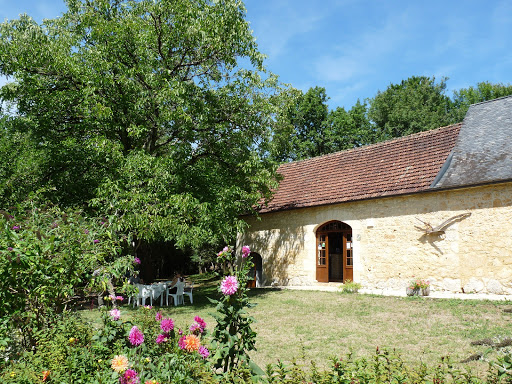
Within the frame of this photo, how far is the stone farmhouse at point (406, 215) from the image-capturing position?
10.7 meters

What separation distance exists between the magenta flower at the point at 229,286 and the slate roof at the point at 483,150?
9434 millimetres

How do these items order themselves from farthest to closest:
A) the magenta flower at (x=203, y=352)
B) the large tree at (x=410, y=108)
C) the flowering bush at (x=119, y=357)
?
the large tree at (x=410, y=108) < the magenta flower at (x=203, y=352) < the flowering bush at (x=119, y=357)

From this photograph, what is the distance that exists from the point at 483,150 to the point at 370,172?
3.54m

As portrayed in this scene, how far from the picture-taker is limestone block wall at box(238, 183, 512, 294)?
1052cm

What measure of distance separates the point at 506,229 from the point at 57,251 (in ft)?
34.2

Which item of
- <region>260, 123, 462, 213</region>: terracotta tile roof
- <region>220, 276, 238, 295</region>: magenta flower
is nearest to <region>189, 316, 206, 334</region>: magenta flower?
<region>220, 276, 238, 295</region>: magenta flower

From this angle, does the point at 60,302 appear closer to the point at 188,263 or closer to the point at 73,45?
→ the point at 73,45

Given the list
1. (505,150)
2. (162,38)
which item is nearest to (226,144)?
(162,38)

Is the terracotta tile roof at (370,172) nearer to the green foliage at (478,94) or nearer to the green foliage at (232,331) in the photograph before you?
the green foliage at (232,331)

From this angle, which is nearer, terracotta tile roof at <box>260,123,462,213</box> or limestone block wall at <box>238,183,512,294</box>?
limestone block wall at <box>238,183,512,294</box>

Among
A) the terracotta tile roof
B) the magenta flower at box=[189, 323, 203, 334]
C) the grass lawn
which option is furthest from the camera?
the terracotta tile roof

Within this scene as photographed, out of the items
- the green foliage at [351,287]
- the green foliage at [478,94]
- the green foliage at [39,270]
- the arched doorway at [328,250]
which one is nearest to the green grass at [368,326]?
the green foliage at [39,270]

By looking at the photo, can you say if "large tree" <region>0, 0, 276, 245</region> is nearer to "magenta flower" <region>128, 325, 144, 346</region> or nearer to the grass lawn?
the grass lawn

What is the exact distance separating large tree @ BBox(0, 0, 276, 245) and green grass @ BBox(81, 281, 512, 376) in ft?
9.99
